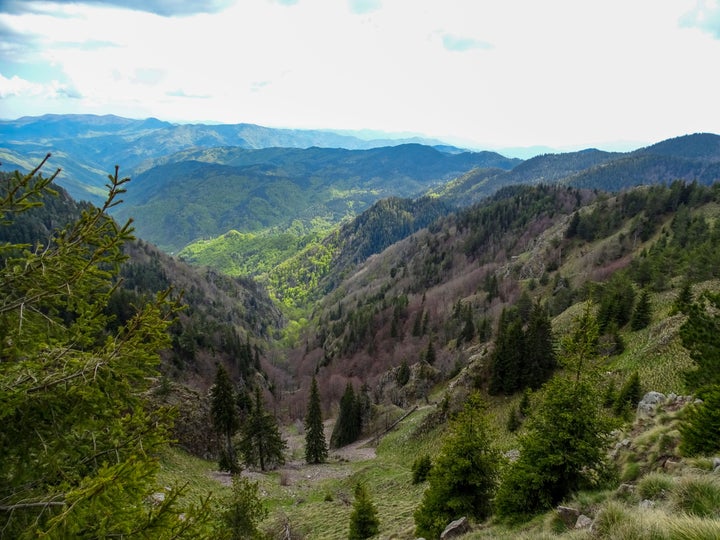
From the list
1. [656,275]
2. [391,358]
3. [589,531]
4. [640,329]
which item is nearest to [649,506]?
[589,531]

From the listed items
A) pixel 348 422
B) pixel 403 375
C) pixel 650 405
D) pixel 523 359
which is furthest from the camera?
pixel 403 375

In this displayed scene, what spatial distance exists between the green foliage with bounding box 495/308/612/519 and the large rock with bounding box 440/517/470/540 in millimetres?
1595

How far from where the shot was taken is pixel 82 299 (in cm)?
813

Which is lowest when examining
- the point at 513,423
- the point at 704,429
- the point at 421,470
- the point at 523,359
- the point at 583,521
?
the point at 421,470

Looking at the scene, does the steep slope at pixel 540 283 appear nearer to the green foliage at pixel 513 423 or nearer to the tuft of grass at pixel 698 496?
the green foliage at pixel 513 423

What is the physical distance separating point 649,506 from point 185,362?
95337 millimetres

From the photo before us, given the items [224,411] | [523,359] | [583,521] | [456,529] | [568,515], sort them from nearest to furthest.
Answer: [583,521] < [568,515] < [456,529] < [224,411] < [523,359]

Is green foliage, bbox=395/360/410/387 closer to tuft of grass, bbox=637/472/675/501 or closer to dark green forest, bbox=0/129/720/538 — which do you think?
dark green forest, bbox=0/129/720/538

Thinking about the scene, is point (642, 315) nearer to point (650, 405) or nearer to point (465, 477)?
point (650, 405)

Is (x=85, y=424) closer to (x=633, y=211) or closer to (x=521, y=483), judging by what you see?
(x=521, y=483)

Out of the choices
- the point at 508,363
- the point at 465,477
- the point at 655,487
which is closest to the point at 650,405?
the point at 465,477

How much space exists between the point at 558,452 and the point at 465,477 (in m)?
5.28

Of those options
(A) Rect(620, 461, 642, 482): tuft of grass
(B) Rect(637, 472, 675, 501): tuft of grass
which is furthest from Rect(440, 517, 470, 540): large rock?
(B) Rect(637, 472, 675, 501): tuft of grass

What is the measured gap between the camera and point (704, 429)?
14820mm
